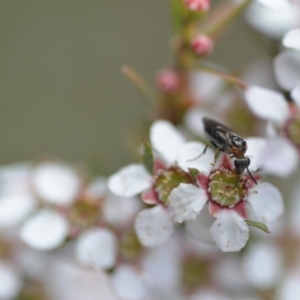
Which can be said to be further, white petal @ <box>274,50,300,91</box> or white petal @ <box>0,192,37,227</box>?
white petal @ <box>0,192,37,227</box>

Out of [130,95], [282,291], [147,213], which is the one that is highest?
[147,213]

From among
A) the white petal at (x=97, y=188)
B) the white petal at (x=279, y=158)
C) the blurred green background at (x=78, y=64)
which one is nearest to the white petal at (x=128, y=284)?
the white petal at (x=97, y=188)

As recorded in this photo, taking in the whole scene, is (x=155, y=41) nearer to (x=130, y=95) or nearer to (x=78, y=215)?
(x=130, y=95)

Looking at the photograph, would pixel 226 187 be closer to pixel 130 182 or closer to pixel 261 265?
pixel 130 182

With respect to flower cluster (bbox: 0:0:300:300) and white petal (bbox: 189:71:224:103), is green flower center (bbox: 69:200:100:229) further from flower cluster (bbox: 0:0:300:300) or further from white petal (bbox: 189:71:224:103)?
white petal (bbox: 189:71:224:103)

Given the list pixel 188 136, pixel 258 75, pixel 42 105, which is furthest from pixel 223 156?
pixel 42 105

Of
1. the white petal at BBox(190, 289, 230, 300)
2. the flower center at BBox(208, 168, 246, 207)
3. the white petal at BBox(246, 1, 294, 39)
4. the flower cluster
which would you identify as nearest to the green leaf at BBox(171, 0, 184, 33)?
the flower cluster
